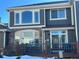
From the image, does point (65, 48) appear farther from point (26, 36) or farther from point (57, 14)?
point (26, 36)

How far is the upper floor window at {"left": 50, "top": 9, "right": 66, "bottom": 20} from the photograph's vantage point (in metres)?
29.1

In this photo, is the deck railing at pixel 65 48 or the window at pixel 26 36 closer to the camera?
the deck railing at pixel 65 48

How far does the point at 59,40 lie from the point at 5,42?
272 inches

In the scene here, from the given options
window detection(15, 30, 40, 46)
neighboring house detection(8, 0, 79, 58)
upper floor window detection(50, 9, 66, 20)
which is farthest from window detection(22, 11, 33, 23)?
upper floor window detection(50, 9, 66, 20)

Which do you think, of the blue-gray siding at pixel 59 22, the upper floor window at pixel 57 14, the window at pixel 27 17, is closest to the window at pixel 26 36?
the window at pixel 27 17

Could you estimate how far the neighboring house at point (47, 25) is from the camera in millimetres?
26578

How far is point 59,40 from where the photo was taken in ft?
92.0

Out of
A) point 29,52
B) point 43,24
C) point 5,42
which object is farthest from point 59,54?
point 5,42

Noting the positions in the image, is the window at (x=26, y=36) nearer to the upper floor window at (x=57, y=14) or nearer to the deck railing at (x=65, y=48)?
the upper floor window at (x=57, y=14)

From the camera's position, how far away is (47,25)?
2941 centimetres

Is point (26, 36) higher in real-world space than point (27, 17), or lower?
lower

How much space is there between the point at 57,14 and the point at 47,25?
5.80ft

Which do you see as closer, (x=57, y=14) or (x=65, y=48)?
(x=65, y=48)

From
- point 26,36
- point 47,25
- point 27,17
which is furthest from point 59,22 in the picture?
point 26,36
